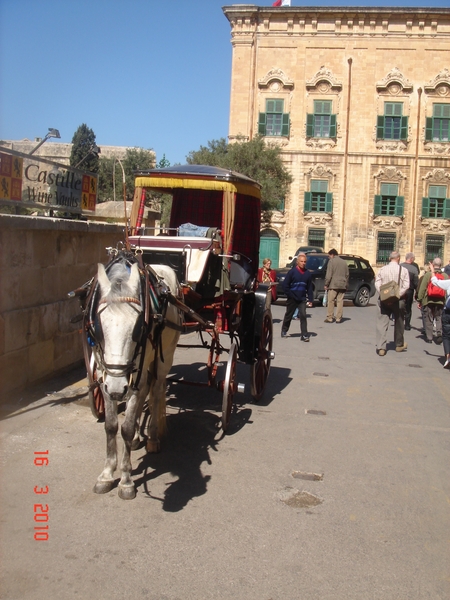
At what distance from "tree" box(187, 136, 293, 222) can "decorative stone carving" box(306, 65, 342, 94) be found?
536 centimetres

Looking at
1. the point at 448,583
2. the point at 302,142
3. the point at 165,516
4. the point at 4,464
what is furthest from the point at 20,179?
the point at 302,142

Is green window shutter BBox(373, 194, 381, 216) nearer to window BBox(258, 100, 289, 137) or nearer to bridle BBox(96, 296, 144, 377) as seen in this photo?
window BBox(258, 100, 289, 137)

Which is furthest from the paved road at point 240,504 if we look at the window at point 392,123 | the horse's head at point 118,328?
the window at point 392,123

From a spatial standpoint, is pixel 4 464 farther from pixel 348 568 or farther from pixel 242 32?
pixel 242 32

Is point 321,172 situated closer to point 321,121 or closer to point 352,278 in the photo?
point 321,121

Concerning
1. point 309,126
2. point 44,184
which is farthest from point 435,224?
point 44,184

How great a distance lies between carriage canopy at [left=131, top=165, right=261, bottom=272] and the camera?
24.3ft

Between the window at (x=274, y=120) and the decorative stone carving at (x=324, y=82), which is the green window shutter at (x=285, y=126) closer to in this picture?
the window at (x=274, y=120)

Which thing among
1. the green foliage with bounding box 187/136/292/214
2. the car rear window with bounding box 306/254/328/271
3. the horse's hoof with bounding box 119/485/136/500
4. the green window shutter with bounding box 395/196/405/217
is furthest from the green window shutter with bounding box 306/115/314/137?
the horse's hoof with bounding box 119/485/136/500

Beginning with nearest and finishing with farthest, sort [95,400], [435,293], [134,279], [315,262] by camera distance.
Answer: [134,279] → [95,400] → [435,293] → [315,262]

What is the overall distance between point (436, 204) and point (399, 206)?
2.27 metres

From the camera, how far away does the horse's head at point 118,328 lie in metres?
4.27

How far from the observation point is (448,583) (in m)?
3.94

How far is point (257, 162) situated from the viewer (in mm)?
34844
